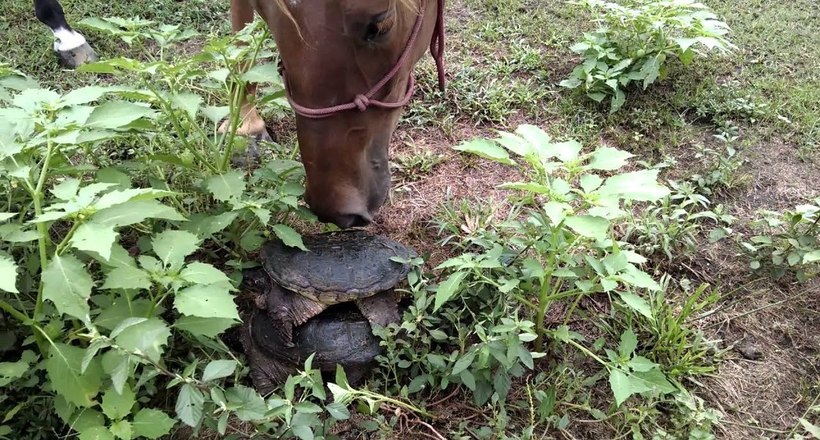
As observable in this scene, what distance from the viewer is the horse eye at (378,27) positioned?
1658 millimetres

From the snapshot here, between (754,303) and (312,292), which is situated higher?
(312,292)

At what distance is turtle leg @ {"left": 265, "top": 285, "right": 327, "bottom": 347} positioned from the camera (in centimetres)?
189

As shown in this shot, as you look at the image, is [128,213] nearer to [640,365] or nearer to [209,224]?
[209,224]

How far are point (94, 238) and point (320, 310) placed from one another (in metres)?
A: 0.74

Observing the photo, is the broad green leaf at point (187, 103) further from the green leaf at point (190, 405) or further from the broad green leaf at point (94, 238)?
the green leaf at point (190, 405)

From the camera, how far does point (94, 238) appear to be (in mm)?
1391

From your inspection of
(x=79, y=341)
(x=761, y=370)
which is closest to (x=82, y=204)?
(x=79, y=341)

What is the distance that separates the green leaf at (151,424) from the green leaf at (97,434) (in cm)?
6

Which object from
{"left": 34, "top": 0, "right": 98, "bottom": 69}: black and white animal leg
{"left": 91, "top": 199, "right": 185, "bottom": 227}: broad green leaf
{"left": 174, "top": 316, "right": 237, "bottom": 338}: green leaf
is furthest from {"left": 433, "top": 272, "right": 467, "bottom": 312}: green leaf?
{"left": 34, "top": 0, "right": 98, "bottom": 69}: black and white animal leg

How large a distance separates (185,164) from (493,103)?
1752mm

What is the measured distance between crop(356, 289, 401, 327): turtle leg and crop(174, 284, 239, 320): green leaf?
54 centimetres

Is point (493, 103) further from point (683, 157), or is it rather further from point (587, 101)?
point (683, 157)

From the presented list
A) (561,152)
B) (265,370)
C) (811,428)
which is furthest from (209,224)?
(811,428)

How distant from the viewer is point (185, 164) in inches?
86.3
